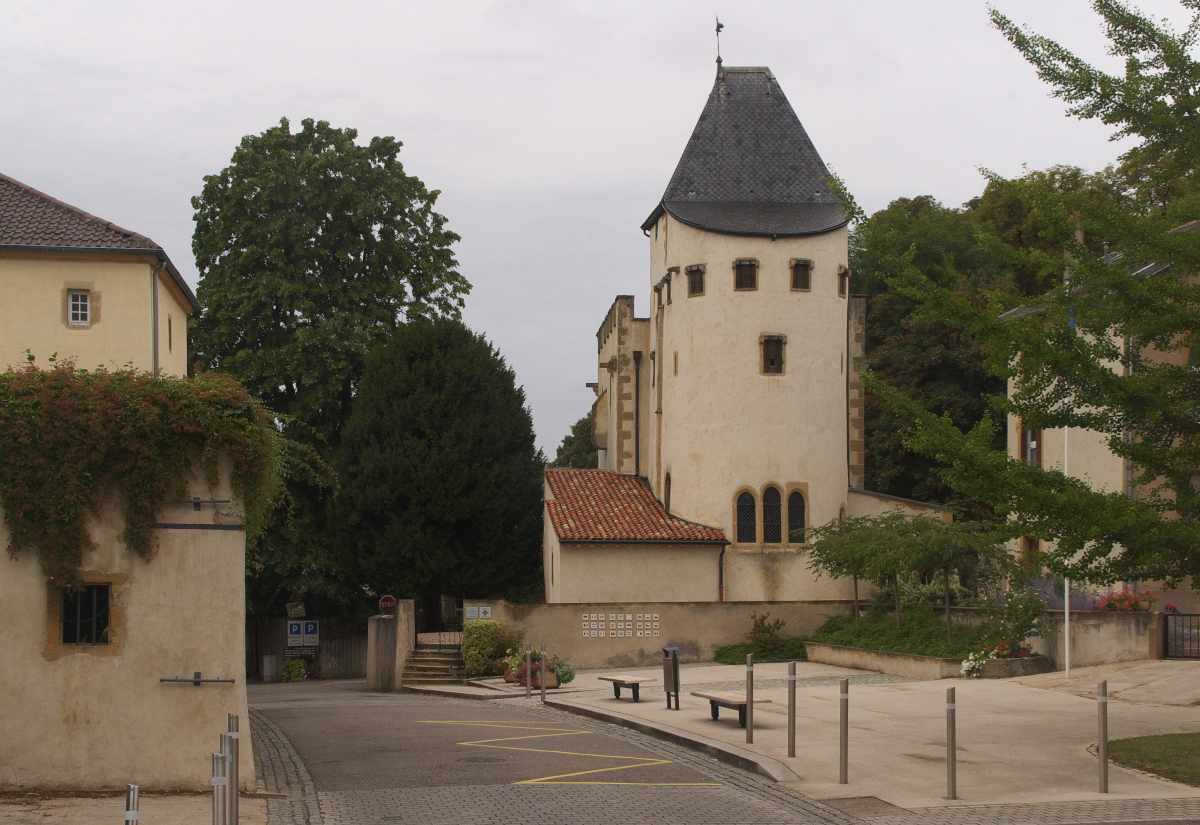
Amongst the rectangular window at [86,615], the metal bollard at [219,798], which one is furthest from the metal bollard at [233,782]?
the rectangular window at [86,615]

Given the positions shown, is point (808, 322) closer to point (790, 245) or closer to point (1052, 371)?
point (790, 245)

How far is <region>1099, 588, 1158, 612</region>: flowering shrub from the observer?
24094 millimetres

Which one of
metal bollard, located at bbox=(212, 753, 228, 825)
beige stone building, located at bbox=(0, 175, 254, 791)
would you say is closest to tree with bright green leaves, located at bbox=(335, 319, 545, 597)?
beige stone building, located at bbox=(0, 175, 254, 791)

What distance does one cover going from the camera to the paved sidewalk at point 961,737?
12328 millimetres

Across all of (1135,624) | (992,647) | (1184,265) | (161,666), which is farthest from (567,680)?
(1184,265)

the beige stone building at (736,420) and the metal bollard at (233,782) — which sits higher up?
the beige stone building at (736,420)

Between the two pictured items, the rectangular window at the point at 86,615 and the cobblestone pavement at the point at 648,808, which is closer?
the cobblestone pavement at the point at 648,808

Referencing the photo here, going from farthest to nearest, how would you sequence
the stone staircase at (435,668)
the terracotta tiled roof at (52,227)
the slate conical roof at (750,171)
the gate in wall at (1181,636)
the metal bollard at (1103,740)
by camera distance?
1. the slate conical roof at (750,171)
2. the stone staircase at (435,668)
3. the terracotta tiled roof at (52,227)
4. the gate in wall at (1181,636)
5. the metal bollard at (1103,740)

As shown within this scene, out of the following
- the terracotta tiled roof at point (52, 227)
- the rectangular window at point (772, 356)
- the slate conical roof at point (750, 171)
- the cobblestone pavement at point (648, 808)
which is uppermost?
the slate conical roof at point (750, 171)

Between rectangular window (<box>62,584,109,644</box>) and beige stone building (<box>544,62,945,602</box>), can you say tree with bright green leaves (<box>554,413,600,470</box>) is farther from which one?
rectangular window (<box>62,584,109,644</box>)

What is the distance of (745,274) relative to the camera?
35.5 m

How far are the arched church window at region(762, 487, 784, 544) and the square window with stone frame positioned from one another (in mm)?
3327

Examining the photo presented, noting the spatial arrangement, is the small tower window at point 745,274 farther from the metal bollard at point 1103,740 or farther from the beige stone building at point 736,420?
the metal bollard at point 1103,740

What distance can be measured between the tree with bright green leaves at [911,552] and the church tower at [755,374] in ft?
16.0
